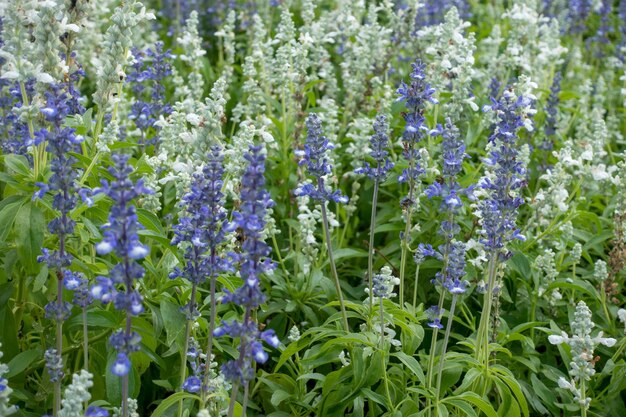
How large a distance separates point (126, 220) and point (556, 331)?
3.36m

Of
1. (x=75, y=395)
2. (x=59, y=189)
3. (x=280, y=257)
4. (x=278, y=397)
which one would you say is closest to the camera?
(x=75, y=395)

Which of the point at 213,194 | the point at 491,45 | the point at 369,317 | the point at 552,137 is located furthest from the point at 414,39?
the point at 213,194

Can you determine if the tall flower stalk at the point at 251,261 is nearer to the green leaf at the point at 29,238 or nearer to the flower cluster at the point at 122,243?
the flower cluster at the point at 122,243

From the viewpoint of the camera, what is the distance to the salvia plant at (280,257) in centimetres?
386

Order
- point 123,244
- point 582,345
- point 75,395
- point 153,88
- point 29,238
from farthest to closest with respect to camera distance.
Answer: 1. point 153,88
2. point 582,345
3. point 29,238
4. point 75,395
5. point 123,244

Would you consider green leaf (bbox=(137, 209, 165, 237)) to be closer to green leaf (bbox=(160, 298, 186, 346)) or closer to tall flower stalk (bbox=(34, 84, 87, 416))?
green leaf (bbox=(160, 298, 186, 346))

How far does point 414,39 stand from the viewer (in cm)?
862

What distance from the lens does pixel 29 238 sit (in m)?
4.36

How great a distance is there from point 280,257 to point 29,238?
6.58ft

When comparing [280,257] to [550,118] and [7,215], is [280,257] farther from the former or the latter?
[550,118]

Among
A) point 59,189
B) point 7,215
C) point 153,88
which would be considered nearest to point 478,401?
point 59,189

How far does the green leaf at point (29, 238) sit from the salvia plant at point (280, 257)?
1 centimetres

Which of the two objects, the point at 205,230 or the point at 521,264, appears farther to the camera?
the point at 521,264

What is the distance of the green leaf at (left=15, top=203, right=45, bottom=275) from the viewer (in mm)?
4348
